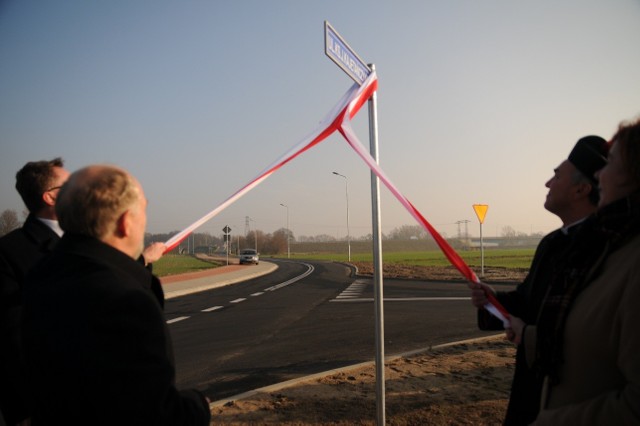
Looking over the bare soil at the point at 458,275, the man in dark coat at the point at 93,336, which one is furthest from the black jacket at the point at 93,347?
the bare soil at the point at 458,275

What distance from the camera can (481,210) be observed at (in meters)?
15.1

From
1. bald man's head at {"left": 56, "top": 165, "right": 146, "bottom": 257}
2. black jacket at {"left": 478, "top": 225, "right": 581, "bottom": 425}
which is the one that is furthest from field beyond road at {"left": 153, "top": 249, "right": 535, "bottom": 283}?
bald man's head at {"left": 56, "top": 165, "right": 146, "bottom": 257}

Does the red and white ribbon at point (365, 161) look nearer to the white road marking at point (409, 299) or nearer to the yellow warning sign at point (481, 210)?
the white road marking at point (409, 299)

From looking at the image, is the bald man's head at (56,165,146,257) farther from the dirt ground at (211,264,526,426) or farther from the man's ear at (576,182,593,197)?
the dirt ground at (211,264,526,426)

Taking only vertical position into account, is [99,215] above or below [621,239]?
above

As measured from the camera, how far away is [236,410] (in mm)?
3861

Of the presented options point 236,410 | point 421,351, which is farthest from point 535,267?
point 421,351

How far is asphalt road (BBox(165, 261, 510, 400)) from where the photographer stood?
5.77 m

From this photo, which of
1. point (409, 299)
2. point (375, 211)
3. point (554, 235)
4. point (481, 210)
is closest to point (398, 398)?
point (375, 211)

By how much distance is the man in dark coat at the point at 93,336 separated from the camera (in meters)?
1.26

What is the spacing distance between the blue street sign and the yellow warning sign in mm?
13042

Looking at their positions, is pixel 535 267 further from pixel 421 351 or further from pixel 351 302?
pixel 351 302

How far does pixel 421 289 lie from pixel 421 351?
9.89m

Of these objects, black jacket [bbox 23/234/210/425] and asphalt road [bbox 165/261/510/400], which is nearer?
black jacket [bbox 23/234/210/425]
